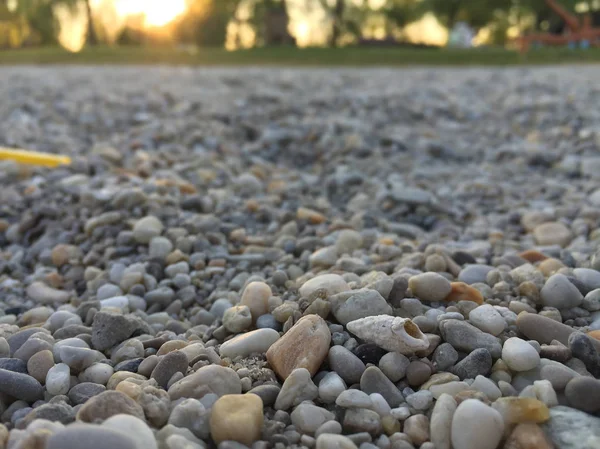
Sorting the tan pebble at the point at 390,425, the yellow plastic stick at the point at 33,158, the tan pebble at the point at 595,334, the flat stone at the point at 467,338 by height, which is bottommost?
the tan pebble at the point at 390,425

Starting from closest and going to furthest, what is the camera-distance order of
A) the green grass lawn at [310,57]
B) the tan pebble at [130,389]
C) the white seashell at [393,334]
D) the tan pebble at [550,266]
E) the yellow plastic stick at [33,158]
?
1. the tan pebble at [130,389]
2. the white seashell at [393,334]
3. the tan pebble at [550,266]
4. the yellow plastic stick at [33,158]
5. the green grass lawn at [310,57]

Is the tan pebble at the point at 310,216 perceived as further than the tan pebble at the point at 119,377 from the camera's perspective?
Yes

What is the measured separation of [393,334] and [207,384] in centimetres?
42

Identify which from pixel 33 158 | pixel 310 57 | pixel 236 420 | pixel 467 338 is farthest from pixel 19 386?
pixel 310 57

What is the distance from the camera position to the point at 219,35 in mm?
22625

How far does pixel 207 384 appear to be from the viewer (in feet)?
3.97

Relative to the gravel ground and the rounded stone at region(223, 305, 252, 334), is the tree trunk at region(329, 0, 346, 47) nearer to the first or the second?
the gravel ground

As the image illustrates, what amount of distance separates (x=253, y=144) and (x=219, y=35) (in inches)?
799

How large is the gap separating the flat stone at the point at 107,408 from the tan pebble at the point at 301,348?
322mm

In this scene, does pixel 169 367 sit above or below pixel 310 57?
below

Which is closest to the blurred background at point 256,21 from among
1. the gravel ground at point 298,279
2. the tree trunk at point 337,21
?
the tree trunk at point 337,21

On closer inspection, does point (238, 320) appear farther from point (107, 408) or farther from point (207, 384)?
point (107, 408)

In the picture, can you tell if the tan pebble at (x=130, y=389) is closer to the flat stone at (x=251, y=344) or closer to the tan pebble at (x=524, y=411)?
the flat stone at (x=251, y=344)

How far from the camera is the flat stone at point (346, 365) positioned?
126 centimetres
